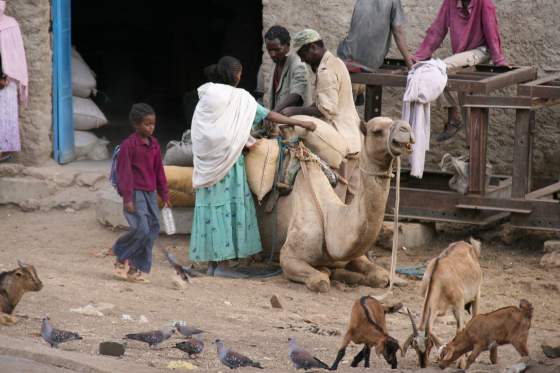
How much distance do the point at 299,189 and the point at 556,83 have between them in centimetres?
260

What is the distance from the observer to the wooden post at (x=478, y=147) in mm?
11078

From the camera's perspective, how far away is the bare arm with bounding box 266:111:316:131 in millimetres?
10531

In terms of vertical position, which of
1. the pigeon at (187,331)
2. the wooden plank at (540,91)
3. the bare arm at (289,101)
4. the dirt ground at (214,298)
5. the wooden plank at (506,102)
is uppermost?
the wooden plank at (540,91)

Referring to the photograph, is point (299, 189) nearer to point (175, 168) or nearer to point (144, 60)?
point (175, 168)

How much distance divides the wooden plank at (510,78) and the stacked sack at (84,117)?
4634mm

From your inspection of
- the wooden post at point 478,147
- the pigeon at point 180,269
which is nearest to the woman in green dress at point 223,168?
the pigeon at point 180,269

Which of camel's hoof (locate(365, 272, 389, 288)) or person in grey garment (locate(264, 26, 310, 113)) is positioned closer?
camel's hoof (locate(365, 272, 389, 288))

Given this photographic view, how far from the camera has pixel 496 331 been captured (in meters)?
7.18

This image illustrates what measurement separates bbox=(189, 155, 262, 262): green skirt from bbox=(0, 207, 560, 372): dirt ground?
0.32 metres

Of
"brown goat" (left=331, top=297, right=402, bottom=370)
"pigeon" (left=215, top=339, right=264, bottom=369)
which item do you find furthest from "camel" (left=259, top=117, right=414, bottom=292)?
"pigeon" (left=215, top=339, right=264, bottom=369)

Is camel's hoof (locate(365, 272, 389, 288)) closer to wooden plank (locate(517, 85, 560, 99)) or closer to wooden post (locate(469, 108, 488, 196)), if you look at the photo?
wooden post (locate(469, 108, 488, 196))

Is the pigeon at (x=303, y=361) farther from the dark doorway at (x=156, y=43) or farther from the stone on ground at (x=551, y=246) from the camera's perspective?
the dark doorway at (x=156, y=43)

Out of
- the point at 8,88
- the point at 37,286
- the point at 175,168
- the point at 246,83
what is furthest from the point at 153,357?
the point at 246,83

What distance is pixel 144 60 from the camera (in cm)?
1869
